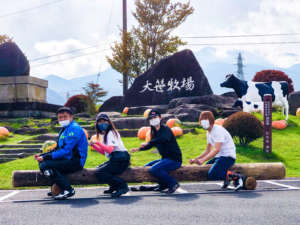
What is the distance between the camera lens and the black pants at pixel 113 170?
20.9 feet

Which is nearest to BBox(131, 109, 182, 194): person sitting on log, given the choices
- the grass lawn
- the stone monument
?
the grass lawn

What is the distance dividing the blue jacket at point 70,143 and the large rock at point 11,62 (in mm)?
21725

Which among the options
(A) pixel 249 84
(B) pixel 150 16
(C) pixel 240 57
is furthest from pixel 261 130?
(C) pixel 240 57

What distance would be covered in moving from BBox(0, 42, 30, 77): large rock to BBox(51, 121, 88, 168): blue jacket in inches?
855

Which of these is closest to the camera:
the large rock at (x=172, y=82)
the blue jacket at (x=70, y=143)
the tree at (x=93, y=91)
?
the blue jacket at (x=70, y=143)

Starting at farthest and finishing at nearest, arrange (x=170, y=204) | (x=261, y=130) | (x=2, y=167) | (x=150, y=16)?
(x=150, y=16) < (x=261, y=130) < (x=2, y=167) < (x=170, y=204)

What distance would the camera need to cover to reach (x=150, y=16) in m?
33.2

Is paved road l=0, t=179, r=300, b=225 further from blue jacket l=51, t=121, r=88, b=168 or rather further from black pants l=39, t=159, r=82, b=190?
blue jacket l=51, t=121, r=88, b=168

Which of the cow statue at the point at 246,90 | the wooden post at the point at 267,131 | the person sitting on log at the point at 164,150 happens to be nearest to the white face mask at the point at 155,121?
the person sitting on log at the point at 164,150

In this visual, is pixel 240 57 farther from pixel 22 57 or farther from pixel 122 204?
pixel 122 204

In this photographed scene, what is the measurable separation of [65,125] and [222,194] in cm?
310

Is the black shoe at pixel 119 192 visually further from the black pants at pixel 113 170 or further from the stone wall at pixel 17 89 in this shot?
the stone wall at pixel 17 89

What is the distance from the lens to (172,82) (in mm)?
22406

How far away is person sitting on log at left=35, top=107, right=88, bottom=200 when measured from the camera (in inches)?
242
